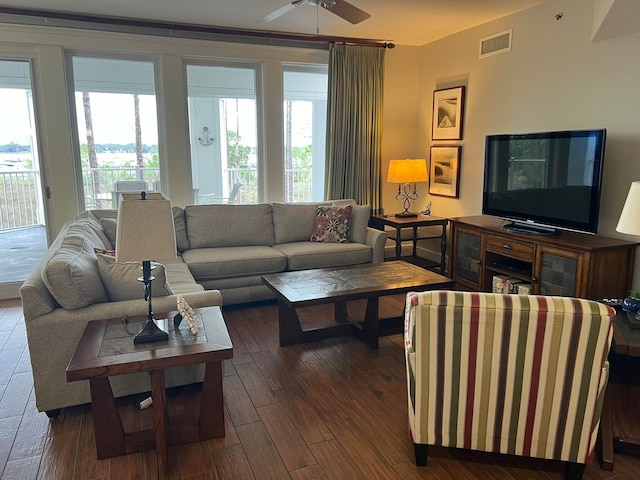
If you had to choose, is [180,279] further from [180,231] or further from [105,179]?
[105,179]

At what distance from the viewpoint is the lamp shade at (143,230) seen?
2010mm

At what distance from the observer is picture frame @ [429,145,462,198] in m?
5.15

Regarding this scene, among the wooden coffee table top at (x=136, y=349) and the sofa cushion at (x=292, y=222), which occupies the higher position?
the sofa cushion at (x=292, y=222)

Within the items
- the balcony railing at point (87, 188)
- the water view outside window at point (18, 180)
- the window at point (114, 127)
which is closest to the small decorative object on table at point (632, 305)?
the balcony railing at point (87, 188)

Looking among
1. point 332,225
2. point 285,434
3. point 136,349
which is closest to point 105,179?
point 332,225

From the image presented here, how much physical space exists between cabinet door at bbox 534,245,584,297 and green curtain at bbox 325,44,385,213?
7.55 ft

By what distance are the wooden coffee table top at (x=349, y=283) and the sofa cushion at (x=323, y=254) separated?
697 mm

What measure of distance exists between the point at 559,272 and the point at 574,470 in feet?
6.15

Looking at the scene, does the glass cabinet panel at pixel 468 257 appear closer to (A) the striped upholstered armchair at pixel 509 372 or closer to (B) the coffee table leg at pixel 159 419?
(A) the striped upholstered armchair at pixel 509 372

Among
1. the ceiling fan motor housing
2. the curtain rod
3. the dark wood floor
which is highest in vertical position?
the curtain rod

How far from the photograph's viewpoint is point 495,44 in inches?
179

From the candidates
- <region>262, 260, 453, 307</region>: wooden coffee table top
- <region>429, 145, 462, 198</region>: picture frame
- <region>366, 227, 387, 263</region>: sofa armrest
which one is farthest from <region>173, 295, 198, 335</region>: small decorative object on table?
<region>429, 145, 462, 198</region>: picture frame

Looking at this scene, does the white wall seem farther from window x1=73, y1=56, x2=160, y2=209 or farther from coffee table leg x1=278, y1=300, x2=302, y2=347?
window x1=73, y1=56, x2=160, y2=209

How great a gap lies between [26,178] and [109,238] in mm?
1371
